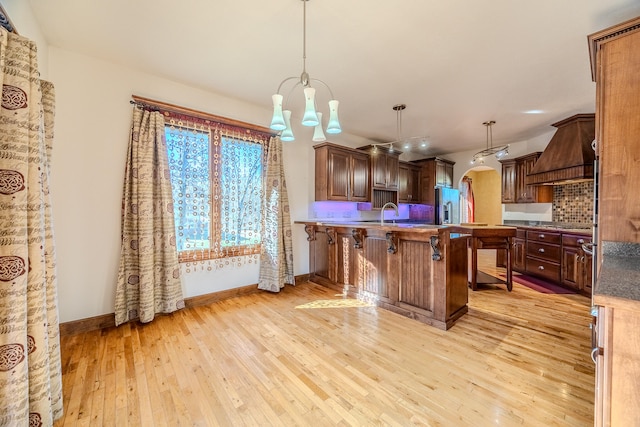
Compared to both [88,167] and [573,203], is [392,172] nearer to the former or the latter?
[573,203]

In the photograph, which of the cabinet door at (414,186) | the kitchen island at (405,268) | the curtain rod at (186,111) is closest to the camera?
the kitchen island at (405,268)

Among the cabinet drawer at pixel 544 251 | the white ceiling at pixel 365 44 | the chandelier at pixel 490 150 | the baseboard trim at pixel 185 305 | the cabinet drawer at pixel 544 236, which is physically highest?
the white ceiling at pixel 365 44

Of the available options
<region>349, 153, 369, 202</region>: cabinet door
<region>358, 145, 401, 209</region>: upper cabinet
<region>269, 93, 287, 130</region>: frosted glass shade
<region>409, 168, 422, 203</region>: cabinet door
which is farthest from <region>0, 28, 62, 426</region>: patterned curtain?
<region>409, 168, 422, 203</region>: cabinet door

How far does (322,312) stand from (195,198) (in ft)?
6.73

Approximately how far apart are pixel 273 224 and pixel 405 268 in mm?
1872

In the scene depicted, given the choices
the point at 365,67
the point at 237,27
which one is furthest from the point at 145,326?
the point at 365,67

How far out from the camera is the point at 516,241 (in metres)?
4.62

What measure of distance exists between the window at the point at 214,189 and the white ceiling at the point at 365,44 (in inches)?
25.3

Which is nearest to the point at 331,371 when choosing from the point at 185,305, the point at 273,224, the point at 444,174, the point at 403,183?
the point at 185,305

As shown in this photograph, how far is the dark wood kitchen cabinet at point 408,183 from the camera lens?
231 inches

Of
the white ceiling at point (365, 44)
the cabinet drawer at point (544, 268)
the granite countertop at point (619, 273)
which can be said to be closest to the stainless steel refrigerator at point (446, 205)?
the cabinet drawer at point (544, 268)

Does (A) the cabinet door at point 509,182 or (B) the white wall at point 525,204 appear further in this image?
(A) the cabinet door at point 509,182

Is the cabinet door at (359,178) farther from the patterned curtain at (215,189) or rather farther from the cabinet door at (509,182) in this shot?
the cabinet door at (509,182)

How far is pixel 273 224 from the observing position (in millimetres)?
3623
